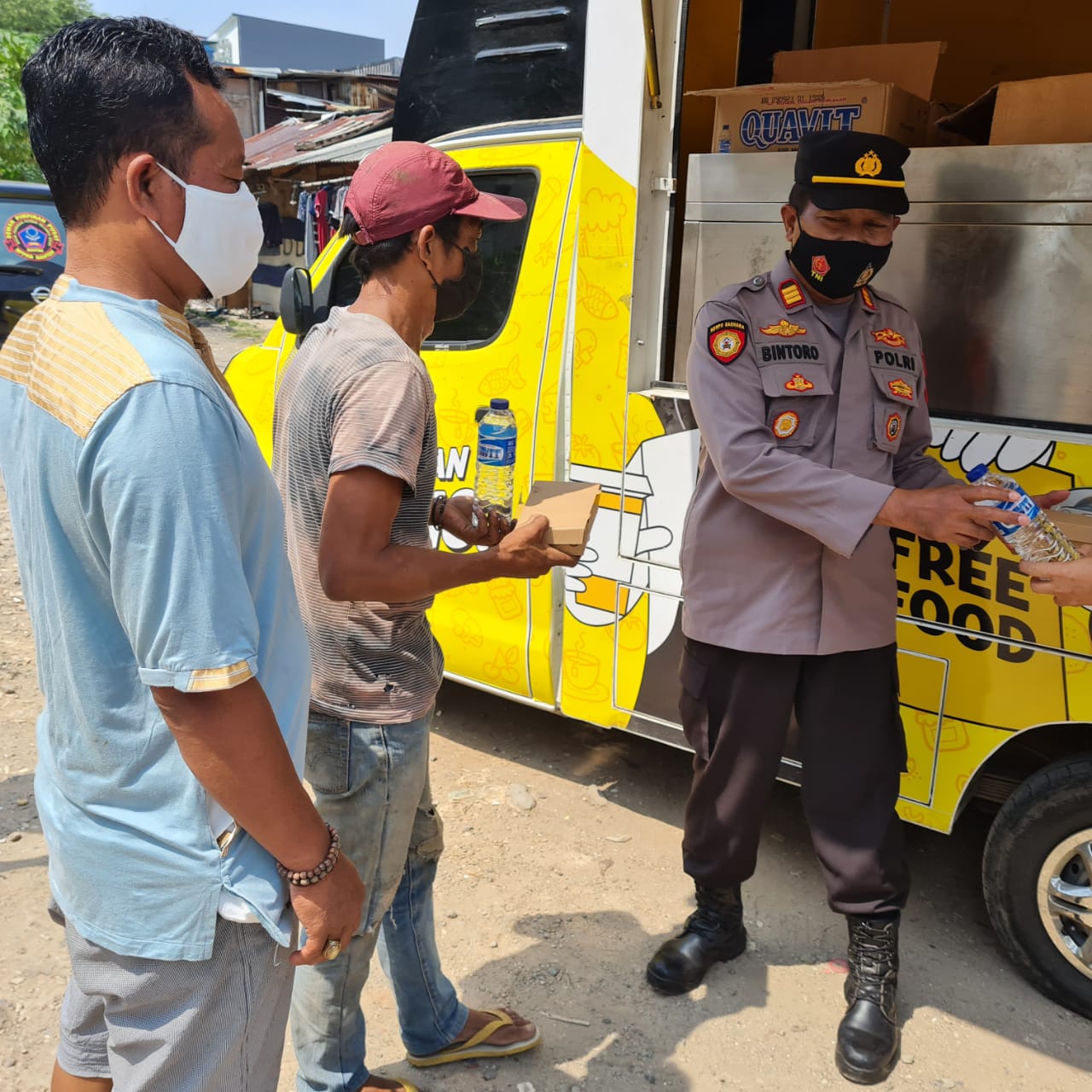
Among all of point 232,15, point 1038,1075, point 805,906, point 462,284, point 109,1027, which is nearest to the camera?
point 109,1027

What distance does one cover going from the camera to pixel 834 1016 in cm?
250

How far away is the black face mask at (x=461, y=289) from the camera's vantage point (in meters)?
1.88

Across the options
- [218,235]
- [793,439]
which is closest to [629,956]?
[793,439]

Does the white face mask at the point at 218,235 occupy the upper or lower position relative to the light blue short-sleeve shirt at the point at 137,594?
upper

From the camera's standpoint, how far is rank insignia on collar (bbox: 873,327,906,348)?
2.29 metres

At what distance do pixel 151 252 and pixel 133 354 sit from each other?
0.53ft

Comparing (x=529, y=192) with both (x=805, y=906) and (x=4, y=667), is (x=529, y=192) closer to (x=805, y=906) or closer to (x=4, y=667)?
(x=805, y=906)

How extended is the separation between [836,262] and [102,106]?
160 cm

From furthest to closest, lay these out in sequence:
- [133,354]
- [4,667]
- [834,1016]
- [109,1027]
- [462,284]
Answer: [4,667]
[834,1016]
[462,284]
[109,1027]
[133,354]

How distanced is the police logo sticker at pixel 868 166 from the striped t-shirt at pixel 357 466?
1.12 meters

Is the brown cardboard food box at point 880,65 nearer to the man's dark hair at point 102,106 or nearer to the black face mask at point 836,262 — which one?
the black face mask at point 836,262

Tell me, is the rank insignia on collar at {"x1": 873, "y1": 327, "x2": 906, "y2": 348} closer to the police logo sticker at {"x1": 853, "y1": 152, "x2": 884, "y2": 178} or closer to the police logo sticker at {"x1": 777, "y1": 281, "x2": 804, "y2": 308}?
the police logo sticker at {"x1": 777, "y1": 281, "x2": 804, "y2": 308}

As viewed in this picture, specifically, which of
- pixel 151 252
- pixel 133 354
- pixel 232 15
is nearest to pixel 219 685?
pixel 133 354

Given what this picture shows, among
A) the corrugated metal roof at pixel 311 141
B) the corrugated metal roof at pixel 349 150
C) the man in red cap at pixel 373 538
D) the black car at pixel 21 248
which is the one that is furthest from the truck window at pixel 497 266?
the corrugated metal roof at pixel 311 141
